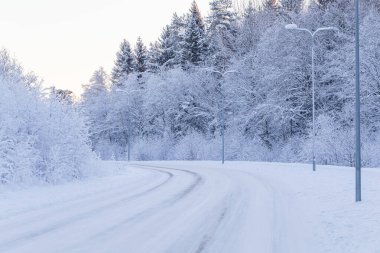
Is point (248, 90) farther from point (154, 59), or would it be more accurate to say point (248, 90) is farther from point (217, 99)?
point (154, 59)

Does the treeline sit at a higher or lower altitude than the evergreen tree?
lower

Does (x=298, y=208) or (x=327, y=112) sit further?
(x=327, y=112)

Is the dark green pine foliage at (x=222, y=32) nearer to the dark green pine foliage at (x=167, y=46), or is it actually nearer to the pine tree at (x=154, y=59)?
the dark green pine foliage at (x=167, y=46)

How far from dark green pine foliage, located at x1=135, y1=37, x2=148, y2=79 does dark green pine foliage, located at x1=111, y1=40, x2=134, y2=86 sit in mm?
1061

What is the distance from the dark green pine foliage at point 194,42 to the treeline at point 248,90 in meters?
0.14

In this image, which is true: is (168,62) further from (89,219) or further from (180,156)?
(89,219)

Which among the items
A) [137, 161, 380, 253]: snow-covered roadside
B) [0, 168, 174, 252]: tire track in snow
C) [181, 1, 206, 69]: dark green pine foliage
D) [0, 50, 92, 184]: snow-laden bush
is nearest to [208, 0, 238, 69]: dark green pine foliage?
[181, 1, 206, 69]: dark green pine foliage

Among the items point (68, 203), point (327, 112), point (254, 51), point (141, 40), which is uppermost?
point (141, 40)

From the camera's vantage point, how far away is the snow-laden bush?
18375mm

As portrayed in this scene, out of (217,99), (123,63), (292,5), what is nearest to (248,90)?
(217,99)

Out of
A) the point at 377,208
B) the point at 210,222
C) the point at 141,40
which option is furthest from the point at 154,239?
the point at 141,40

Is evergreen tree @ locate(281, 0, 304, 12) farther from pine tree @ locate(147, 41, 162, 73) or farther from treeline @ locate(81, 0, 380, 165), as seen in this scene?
pine tree @ locate(147, 41, 162, 73)

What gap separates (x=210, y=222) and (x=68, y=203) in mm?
5636

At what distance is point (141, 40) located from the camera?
267 ft
